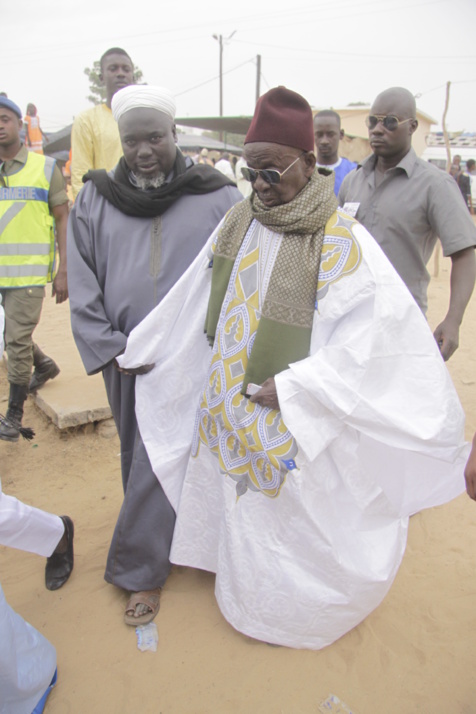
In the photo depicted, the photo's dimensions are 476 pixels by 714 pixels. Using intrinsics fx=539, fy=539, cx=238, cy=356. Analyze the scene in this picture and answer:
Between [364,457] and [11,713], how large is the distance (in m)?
1.48

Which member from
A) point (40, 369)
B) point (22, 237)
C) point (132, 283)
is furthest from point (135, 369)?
point (40, 369)

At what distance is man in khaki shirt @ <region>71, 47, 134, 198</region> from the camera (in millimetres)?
3836

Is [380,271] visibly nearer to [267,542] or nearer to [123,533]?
[267,542]

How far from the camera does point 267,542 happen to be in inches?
79.7

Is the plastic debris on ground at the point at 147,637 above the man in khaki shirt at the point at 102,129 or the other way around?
the other way around

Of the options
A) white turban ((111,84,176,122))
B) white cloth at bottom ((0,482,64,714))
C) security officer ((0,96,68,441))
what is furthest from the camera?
security officer ((0,96,68,441))

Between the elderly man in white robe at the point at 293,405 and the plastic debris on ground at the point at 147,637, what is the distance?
0.34 metres

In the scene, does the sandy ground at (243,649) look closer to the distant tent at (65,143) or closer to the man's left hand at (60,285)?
the man's left hand at (60,285)

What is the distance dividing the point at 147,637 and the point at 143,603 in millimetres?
142

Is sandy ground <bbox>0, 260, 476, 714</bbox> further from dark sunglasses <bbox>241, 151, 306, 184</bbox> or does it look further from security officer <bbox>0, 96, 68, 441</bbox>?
dark sunglasses <bbox>241, 151, 306, 184</bbox>

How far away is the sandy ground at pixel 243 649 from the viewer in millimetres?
2010

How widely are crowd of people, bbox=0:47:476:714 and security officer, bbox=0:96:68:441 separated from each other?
1.44 meters

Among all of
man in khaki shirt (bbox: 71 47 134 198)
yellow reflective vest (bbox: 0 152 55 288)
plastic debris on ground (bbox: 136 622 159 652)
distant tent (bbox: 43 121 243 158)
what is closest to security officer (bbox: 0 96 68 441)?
yellow reflective vest (bbox: 0 152 55 288)

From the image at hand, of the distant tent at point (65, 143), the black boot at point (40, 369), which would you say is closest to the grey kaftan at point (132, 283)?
the black boot at point (40, 369)
